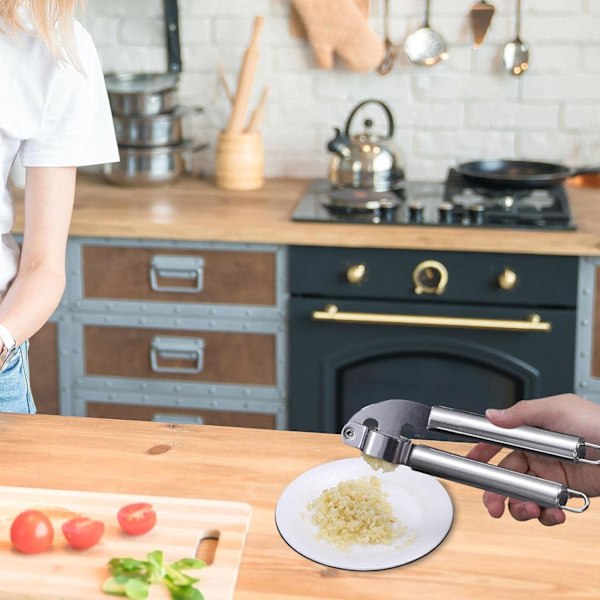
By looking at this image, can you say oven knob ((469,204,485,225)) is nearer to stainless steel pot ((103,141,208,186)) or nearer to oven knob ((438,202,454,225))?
oven knob ((438,202,454,225))

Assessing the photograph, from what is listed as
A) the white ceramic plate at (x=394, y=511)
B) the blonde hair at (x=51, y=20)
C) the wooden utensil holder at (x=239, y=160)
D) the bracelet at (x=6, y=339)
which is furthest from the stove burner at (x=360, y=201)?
the white ceramic plate at (x=394, y=511)

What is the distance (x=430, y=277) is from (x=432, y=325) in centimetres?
12

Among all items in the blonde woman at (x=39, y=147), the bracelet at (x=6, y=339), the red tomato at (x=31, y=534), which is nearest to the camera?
the red tomato at (x=31, y=534)

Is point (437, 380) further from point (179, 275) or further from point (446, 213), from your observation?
point (179, 275)

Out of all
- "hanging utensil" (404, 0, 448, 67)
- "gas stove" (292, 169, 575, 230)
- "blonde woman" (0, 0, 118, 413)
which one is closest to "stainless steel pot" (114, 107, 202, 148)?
"gas stove" (292, 169, 575, 230)

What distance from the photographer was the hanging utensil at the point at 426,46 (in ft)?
10.2

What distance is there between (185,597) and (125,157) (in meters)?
2.16

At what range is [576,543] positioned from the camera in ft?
3.94

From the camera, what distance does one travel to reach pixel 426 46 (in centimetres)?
310

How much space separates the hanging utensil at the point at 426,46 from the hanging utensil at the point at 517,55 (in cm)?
17

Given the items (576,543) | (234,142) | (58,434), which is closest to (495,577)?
(576,543)

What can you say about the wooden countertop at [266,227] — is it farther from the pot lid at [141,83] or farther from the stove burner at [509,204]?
the pot lid at [141,83]

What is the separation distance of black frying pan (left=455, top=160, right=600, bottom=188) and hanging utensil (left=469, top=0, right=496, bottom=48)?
0.36m

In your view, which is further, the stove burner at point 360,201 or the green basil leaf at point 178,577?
the stove burner at point 360,201
